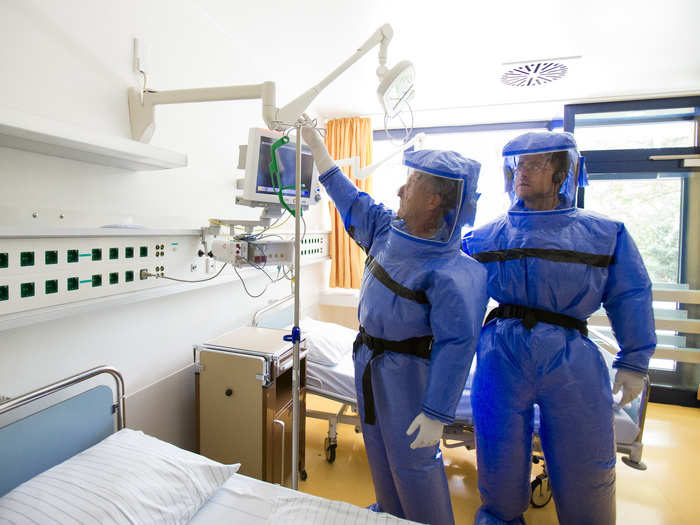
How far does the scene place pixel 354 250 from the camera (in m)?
4.09

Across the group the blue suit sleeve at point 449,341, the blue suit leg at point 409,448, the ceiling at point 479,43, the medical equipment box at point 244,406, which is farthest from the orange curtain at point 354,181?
the blue suit sleeve at point 449,341

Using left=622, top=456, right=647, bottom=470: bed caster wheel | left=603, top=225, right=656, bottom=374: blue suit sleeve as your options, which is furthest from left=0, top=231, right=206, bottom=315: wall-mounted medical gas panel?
left=622, top=456, right=647, bottom=470: bed caster wheel

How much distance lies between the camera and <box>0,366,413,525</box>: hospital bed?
1.08m

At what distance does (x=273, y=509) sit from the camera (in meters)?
1.29

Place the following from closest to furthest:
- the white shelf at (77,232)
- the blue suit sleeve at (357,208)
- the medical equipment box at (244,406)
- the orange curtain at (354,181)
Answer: the white shelf at (77,232) → the blue suit sleeve at (357,208) → the medical equipment box at (244,406) → the orange curtain at (354,181)

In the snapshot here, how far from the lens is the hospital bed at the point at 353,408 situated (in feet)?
6.66

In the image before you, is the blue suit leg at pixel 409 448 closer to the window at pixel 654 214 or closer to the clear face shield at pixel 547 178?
the clear face shield at pixel 547 178

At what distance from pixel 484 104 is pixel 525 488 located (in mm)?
3167

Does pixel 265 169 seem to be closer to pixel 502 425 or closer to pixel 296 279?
pixel 296 279

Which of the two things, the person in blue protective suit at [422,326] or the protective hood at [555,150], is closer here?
the person in blue protective suit at [422,326]

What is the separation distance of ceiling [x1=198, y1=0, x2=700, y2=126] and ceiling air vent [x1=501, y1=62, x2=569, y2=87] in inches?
2.7

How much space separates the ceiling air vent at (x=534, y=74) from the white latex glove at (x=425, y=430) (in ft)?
8.62

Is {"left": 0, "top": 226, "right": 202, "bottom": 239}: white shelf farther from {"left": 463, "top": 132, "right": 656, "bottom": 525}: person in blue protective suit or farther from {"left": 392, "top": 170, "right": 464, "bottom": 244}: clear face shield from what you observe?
{"left": 463, "top": 132, "right": 656, "bottom": 525}: person in blue protective suit

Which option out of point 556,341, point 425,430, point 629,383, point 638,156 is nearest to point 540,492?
point 629,383
